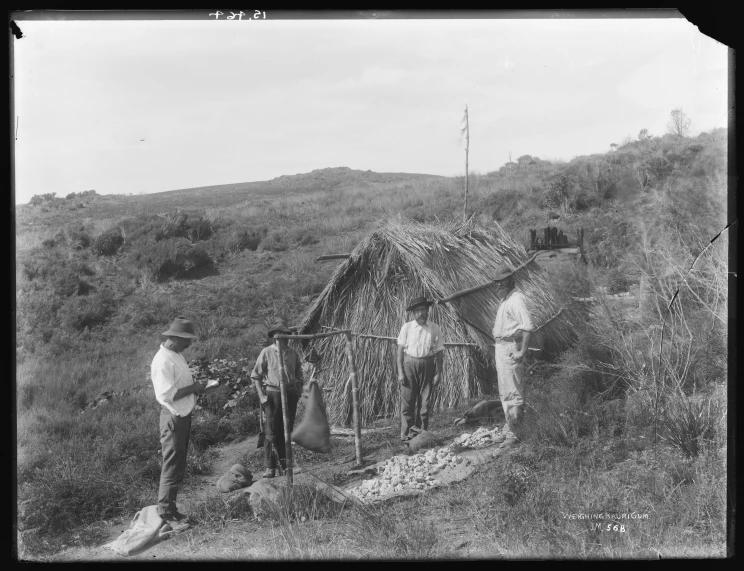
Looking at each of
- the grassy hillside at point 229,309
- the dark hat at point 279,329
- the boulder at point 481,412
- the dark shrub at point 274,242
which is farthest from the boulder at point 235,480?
the dark shrub at point 274,242

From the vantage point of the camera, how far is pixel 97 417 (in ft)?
19.8

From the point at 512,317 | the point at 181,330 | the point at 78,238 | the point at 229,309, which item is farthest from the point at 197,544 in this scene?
the point at 512,317

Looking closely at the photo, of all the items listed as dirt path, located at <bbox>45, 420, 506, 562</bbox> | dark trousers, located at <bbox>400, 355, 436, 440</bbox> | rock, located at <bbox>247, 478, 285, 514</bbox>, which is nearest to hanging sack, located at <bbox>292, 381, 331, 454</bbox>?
dirt path, located at <bbox>45, 420, 506, 562</bbox>

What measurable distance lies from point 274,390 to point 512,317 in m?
2.58

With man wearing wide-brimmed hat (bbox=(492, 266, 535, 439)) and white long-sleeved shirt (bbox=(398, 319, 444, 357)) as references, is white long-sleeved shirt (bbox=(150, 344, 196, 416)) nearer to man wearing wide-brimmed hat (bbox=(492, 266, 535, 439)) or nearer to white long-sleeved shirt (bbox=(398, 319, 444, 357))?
white long-sleeved shirt (bbox=(398, 319, 444, 357))

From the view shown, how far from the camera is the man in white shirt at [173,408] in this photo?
513 cm

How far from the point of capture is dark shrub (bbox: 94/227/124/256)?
663 cm

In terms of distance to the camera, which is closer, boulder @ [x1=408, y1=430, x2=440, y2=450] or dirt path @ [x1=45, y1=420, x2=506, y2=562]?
dirt path @ [x1=45, y1=420, x2=506, y2=562]

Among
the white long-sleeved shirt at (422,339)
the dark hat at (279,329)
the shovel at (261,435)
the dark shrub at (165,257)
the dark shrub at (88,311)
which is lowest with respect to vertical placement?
the shovel at (261,435)

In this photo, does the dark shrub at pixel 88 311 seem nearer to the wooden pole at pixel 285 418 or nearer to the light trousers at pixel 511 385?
the wooden pole at pixel 285 418

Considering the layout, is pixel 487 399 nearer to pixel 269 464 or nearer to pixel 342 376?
pixel 342 376

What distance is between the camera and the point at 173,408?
516 centimetres

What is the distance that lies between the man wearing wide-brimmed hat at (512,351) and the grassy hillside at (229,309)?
0.28 meters
